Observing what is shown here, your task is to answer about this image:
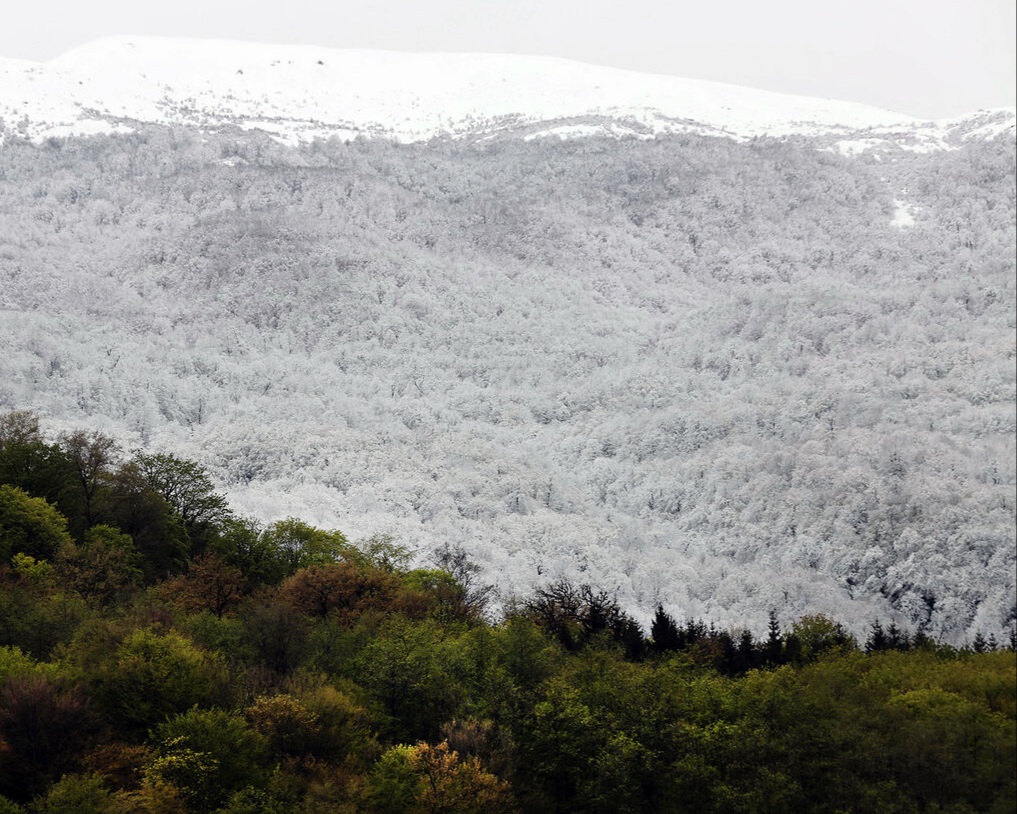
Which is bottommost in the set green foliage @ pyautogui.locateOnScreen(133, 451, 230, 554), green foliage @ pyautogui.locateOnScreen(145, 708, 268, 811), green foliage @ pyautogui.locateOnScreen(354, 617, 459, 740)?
green foliage @ pyautogui.locateOnScreen(133, 451, 230, 554)

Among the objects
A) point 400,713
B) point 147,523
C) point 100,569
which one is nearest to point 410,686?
point 400,713

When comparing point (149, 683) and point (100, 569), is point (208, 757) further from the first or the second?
point (100, 569)

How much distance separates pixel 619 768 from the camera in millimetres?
57375

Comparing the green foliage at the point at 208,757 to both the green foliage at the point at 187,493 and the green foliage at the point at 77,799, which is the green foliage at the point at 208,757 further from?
the green foliage at the point at 187,493

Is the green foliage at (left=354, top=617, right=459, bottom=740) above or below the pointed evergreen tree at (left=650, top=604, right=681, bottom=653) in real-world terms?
above

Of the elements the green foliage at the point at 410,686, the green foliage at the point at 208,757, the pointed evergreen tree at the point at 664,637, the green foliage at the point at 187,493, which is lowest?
the pointed evergreen tree at the point at 664,637

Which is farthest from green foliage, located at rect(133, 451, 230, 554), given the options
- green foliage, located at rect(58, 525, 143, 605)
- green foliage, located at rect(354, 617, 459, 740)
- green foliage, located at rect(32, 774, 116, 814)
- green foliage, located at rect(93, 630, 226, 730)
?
green foliage, located at rect(32, 774, 116, 814)

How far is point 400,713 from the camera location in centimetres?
6288

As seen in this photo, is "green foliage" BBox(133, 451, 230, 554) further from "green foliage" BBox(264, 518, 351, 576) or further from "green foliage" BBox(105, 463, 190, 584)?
"green foliage" BBox(105, 463, 190, 584)

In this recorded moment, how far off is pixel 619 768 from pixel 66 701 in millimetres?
27339

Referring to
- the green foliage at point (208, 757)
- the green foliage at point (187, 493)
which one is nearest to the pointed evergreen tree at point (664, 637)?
the green foliage at point (187, 493)

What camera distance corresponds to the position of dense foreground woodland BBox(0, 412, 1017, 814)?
170 ft

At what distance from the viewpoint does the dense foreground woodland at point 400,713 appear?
5181cm

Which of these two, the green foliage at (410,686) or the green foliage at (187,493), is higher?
the green foliage at (410,686)
